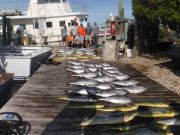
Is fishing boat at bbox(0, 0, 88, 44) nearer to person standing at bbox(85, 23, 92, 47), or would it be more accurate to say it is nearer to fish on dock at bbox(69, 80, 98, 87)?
person standing at bbox(85, 23, 92, 47)

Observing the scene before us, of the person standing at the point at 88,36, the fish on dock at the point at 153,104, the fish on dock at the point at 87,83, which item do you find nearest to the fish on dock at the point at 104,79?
the fish on dock at the point at 87,83

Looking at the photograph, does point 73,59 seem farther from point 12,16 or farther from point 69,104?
point 12,16

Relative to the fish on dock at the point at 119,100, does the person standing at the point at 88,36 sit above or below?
above

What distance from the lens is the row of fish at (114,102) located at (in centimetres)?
653

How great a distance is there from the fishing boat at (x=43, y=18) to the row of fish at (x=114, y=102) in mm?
24243

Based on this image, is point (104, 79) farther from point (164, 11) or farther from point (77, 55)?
point (77, 55)

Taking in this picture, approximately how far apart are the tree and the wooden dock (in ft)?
6.52

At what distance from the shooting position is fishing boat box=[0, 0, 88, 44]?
35188 millimetres

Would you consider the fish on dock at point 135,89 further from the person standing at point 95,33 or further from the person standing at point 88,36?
the person standing at point 88,36

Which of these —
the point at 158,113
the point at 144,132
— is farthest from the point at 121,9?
the point at 144,132

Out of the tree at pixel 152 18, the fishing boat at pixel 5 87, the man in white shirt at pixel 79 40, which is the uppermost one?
the tree at pixel 152 18

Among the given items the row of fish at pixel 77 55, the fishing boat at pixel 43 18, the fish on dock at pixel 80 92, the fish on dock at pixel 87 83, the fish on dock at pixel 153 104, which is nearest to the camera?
the fish on dock at pixel 153 104

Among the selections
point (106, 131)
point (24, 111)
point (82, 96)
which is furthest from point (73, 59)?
point (106, 131)

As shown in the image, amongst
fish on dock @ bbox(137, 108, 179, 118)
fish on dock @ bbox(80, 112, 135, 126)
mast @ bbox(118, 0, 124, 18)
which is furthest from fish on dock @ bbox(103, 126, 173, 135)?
mast @ bbox(118, 0, 124, 18)
